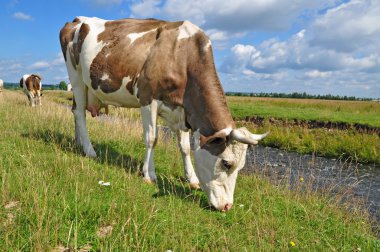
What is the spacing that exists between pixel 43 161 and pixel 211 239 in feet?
12.1

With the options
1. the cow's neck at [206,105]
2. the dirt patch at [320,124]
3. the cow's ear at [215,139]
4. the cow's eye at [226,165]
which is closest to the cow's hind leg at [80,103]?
the cow's neck at [206,105]

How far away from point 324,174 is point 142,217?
317 inches

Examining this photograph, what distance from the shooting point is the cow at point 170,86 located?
538 centimetres

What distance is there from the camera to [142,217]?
445 cm

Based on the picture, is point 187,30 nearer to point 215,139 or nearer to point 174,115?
point 174,115

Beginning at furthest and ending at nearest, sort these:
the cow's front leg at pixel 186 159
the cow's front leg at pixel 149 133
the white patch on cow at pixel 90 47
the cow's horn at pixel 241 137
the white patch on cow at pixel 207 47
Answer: the white patch on cow at pixel 90 47
the cow's front leg at pixel 186 159
the cow's front leg at pixel 149 133
the white patch on cow at pixel 207 47
the cow's horn at pixel 241 137

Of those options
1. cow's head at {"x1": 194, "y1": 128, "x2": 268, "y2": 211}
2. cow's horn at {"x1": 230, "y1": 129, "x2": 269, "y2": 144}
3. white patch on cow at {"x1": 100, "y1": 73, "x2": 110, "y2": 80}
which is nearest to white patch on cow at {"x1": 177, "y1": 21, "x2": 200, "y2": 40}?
white patch on cow at {"x1": 100, "y1": 73, "x2": 110, "y2": 80}

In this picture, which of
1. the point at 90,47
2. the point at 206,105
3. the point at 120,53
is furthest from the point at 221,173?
the point at 90,47

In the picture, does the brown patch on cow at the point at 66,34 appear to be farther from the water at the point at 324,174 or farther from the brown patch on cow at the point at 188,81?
the water at the point at 324,174

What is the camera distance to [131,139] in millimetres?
10164

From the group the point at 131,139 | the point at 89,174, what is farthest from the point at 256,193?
the point at 131,139

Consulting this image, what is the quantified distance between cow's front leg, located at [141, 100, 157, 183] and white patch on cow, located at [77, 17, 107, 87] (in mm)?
1886

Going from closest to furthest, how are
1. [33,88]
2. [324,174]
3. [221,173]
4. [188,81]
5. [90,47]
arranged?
[221,173] < [188,81] < [90,47] < [324,174] < [33,88]

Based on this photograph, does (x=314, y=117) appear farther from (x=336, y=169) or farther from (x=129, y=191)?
(x=129, y=191)
